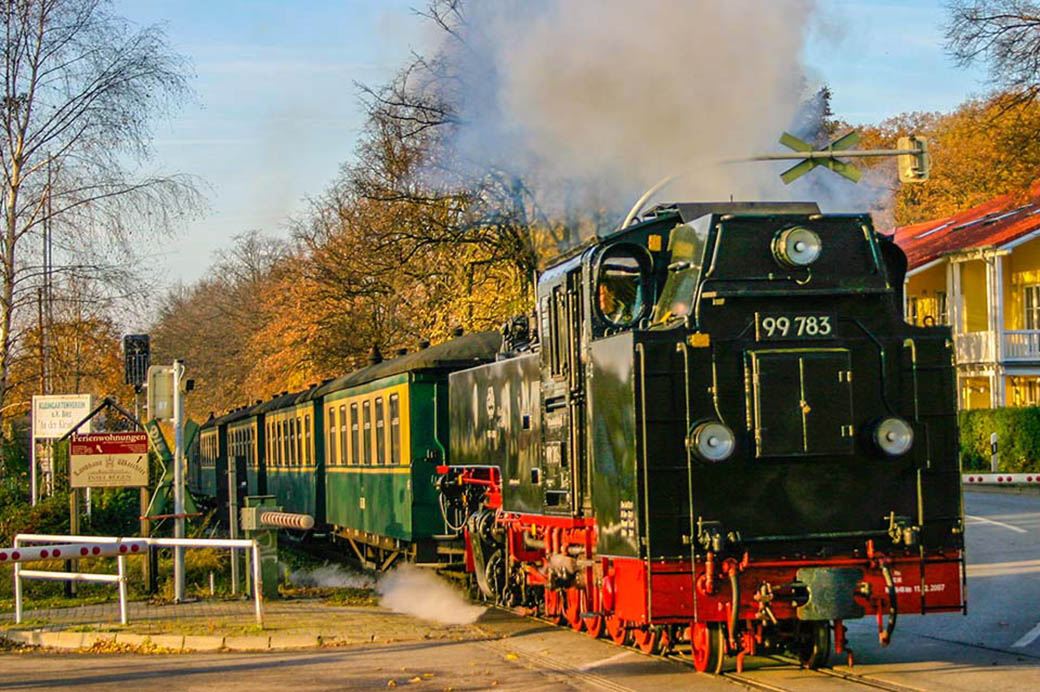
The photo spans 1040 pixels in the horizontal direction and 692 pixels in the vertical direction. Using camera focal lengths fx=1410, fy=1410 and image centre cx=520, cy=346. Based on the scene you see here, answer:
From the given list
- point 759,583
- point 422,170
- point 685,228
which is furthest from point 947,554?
point 422,170

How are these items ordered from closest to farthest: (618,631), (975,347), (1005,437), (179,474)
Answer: (618,631) < (179,474) < (1005,437) < (975,347)

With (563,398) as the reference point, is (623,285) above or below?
above

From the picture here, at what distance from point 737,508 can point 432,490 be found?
7.58 metres

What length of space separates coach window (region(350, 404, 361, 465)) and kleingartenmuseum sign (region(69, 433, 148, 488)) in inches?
119

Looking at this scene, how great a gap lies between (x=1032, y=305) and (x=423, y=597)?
3157 cm

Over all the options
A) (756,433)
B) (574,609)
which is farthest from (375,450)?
(756,433)

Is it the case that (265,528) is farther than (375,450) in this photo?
No

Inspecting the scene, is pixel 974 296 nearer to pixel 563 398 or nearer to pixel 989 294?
pixel 989 294

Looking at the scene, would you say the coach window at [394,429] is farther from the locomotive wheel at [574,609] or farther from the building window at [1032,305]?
the building window at [1032,305]

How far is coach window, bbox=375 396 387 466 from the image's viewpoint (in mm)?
17875

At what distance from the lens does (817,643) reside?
396 inches

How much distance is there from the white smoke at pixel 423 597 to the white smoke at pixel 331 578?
506 millimetres

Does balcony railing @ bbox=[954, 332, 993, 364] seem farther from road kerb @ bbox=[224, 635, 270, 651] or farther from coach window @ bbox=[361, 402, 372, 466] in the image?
road kerb @ bbox=[224, 635, 270, 651]

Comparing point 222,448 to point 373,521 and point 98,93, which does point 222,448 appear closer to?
point 98,93
